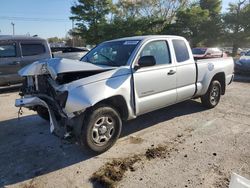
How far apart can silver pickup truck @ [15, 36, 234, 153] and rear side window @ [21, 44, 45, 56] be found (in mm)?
4593

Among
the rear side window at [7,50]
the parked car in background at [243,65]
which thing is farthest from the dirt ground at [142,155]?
the parked car in background at [243,65]

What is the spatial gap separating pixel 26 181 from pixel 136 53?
2.68 meters

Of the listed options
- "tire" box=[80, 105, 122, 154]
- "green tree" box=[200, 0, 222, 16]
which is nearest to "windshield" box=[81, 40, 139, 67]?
"tire" box=[80, 105, 122, 154]

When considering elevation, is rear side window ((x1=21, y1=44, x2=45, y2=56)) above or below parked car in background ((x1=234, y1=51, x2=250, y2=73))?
above

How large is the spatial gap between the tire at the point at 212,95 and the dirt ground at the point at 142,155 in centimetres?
42

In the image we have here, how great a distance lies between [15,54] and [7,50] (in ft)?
0.93

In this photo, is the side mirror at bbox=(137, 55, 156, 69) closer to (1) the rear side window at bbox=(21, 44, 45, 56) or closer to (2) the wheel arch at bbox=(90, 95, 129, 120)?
(2) the wheel arch at bbox=(90, 95, 129, 120)

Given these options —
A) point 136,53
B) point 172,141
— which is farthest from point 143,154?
point 136,53

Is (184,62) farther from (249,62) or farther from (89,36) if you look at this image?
(89,36)

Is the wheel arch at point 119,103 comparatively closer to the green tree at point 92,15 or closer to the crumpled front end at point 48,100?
the crumpled front end at point 48,100

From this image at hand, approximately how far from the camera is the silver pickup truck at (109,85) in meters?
3.93

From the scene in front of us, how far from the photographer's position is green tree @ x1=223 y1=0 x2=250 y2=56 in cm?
3103

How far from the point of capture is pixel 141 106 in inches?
185

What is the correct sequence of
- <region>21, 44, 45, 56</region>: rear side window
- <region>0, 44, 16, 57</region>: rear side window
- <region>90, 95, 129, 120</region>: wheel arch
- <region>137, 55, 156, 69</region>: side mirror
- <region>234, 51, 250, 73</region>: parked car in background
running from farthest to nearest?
<region>234, 51, 250, 73</region>: parked car in background, <region>21, 44, 45, 56</region>: rear side window, <region>0, 44, 16, 57</region>: rear side window, <region>137, 55, 156, 69</region>: side mirror, <region>90, 95, 129, 120</region>: wheel arch
